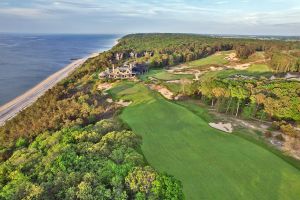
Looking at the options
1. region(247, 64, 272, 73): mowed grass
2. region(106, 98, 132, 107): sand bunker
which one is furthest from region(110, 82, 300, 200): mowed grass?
Result: region(247, 64, 272, 73): mowed grass

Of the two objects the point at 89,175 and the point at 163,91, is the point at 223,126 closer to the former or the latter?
the point at 89,175

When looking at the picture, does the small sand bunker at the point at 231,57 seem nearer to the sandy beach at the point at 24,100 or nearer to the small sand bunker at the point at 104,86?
the small sand bunker at the point at 104,86

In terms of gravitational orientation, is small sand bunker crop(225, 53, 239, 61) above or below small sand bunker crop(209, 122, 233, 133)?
above

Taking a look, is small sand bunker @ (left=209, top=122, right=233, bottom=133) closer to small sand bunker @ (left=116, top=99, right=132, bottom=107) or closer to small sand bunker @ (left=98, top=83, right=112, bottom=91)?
small sand bunker @ (left=116, top=99, right=132, bottom=107)

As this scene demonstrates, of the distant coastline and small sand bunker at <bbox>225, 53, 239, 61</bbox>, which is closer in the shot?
the distant coastline

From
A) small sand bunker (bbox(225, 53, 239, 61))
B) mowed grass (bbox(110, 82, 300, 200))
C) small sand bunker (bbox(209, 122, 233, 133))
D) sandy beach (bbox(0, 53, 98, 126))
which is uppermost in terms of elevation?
small sand bunker (bbox(225, 53, 239, 61))

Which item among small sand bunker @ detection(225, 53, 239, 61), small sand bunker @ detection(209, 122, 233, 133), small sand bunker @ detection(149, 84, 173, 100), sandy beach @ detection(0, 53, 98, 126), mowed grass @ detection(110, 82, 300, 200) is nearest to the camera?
mowed grass @ detection(110, 82, 300, 200)

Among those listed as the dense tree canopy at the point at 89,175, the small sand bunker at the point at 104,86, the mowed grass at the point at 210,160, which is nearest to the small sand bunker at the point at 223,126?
the mowed grass at the point at 210,160

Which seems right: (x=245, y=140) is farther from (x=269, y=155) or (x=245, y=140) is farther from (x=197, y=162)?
(x=197, y=162)
